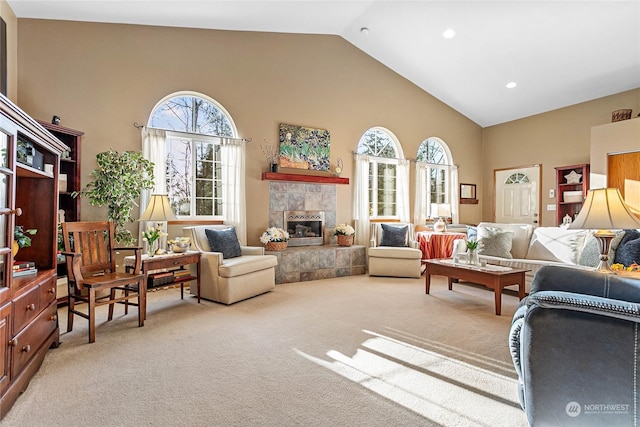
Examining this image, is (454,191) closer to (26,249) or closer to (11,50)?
(26,249)

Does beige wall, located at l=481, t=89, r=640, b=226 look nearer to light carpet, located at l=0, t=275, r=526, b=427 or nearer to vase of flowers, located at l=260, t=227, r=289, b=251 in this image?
light carpet, located at l=0, t=275, r=526, b=427

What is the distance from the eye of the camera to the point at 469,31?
5.25 meters

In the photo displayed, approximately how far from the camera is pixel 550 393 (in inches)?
52.8

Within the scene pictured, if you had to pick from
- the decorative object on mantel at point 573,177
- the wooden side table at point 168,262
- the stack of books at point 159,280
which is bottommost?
the stack of books at point 159,280

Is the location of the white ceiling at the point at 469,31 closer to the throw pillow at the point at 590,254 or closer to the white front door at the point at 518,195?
the white front door at the point at 518,195

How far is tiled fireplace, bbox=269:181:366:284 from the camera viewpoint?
17.5 feet

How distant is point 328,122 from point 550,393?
543 cm

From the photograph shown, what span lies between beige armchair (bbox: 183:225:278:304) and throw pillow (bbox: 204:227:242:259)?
7cm

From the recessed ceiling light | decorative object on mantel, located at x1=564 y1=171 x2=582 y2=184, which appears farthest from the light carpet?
the recessed ceiling light

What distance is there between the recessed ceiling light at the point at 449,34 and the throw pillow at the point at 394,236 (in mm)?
3101

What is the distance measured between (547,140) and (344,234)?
183 inches

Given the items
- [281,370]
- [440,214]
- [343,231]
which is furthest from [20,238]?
[440,214]

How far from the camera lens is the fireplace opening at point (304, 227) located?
5.81 meters

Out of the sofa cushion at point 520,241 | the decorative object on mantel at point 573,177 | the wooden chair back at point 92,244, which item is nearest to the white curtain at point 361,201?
the sofa cushion at point 520,241
